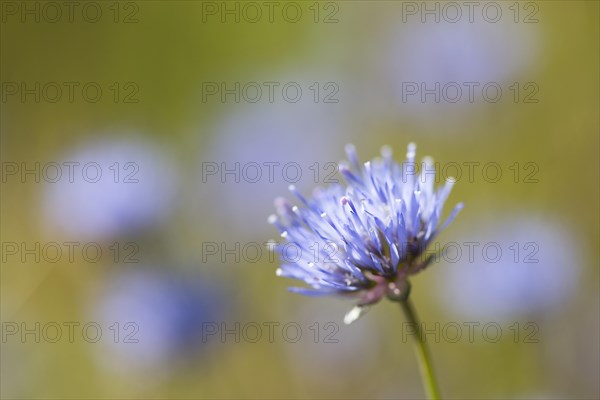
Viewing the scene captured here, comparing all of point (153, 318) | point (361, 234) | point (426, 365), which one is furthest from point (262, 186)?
point (426, 365)

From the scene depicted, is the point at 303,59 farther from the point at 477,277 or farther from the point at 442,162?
the point at 477,277

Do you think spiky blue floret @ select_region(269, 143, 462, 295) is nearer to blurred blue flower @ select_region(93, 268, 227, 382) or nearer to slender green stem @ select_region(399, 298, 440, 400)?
slender green stem @ select_region(399, 298, 440, 400)

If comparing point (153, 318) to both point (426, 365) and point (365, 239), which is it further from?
point (426, 365)

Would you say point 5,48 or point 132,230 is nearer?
point 132,230

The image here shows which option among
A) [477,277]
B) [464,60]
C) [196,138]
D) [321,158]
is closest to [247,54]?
[196,138]

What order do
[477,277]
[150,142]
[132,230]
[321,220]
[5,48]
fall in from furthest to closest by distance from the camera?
1. [5,48]
2. [150,142]
3. [132,230]
4. [477,277]
5. [321,220]

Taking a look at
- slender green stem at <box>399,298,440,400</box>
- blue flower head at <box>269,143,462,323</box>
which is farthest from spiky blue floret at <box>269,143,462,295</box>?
slender green stem at <box>399,298,440,400</box>
